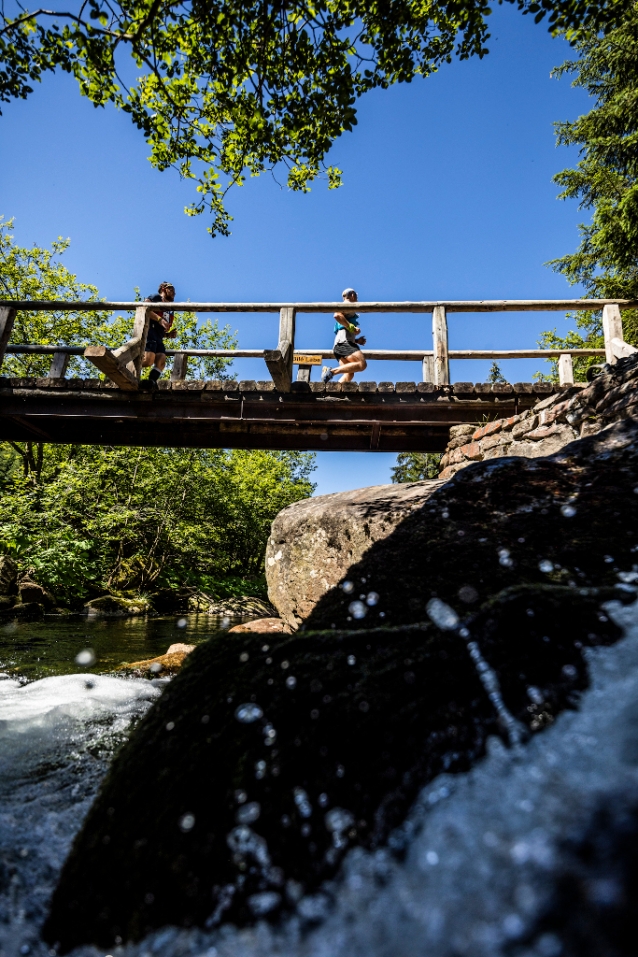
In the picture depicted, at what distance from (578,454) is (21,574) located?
1214 cm

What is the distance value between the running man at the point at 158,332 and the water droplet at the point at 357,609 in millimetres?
6127

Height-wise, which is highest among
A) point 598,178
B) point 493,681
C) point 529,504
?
point 598,178

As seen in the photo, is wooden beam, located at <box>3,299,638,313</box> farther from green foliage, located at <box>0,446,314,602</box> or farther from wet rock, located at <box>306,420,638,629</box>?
green foliage, located at <box>0,446,314,602</box>

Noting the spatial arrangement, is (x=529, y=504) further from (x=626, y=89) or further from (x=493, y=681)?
(x=626, y=89)

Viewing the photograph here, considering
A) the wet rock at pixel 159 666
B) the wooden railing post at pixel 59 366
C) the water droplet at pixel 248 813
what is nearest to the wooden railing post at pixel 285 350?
the wooden railing post at pixel 59 366

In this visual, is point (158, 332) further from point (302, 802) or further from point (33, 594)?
point (302, 802)

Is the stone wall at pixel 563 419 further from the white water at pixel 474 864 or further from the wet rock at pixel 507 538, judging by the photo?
the white water at pixel 474 864

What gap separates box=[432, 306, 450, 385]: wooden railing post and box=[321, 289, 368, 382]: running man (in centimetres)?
128

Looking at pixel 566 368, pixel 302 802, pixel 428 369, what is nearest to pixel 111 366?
pixel 428 369

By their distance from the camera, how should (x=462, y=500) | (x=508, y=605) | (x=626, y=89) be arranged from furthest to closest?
(x=626, y=89), (x=462, y=500), (x=508, y=605)

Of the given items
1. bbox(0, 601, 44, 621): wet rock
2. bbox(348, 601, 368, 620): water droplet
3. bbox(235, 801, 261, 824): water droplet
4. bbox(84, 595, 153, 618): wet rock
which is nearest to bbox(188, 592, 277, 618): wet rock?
bbox(84, 595, 153, 618): wet rock

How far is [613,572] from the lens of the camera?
1.72 meters

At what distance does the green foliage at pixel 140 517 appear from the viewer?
9.67 m

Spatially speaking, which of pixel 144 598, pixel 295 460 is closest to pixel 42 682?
pixel 144 598
